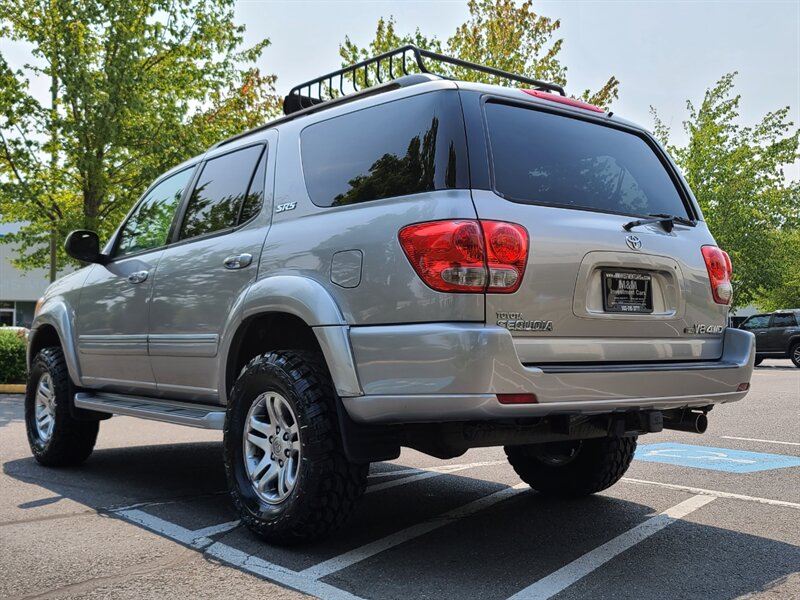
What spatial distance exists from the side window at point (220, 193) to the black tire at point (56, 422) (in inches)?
71.3

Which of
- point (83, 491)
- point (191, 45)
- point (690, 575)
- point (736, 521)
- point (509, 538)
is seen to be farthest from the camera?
point (191, 45)

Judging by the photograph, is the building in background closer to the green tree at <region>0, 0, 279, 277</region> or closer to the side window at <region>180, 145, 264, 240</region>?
the green tree at <region>0, 0, 279, 277</region>

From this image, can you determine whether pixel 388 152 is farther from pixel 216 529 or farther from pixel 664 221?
→ pixel 216 529

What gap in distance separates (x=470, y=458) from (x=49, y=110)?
1301 cm

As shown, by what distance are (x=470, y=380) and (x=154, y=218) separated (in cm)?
324

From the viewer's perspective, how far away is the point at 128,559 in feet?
12.3

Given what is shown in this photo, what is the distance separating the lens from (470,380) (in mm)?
3227

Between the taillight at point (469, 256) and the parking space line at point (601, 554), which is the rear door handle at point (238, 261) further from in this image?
the parking space line at point (601, 554)

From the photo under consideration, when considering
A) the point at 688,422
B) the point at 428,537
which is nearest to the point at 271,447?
the point at 428,537

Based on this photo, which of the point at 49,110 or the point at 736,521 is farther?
the point at 49,110

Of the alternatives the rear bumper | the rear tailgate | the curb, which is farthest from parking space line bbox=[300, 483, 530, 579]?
the curb

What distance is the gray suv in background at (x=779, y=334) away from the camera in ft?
81.0

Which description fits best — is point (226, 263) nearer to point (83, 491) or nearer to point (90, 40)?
point (83, 491)

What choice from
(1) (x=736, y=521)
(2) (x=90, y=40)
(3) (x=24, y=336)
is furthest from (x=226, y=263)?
(2) (x=90, y=40)
